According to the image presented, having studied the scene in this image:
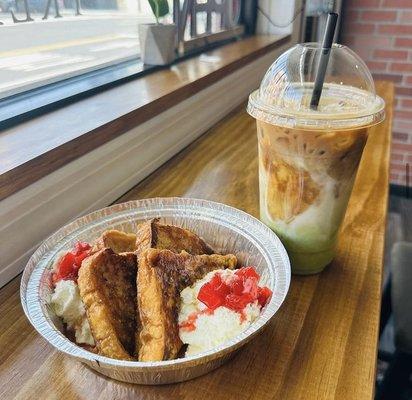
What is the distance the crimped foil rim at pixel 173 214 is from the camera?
385 millimetres

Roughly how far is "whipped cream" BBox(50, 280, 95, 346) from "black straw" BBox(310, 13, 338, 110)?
0.35m

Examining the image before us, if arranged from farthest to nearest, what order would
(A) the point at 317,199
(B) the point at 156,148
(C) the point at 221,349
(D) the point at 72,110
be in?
1. (B) the point at 156,148
2. (D) the point at 72,110
3. (A) the point at 317,199
4. (C) the point at 221,349

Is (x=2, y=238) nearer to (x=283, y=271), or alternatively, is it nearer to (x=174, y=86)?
(x=283, y=271)

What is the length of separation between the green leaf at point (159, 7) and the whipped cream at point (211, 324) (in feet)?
2.82

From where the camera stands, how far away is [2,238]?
1.89 ft

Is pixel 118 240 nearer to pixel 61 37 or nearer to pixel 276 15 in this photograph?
pixel 61 37

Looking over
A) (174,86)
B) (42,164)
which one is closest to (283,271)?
(42,164)

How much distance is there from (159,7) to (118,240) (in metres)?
0.75

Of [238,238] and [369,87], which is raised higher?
[369,87]

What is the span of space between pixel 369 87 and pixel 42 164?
46 cm

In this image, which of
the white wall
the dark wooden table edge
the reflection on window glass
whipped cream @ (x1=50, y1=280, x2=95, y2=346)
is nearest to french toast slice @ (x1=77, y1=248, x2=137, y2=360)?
whipped cream @ (x1=50, y1=280, x2=95, y2=346)

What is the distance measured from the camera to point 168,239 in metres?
0.54

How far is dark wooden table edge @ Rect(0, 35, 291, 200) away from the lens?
0.56 m

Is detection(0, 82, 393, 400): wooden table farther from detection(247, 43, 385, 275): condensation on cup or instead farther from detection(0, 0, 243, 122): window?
detection(0, 0, 243, 122): window
